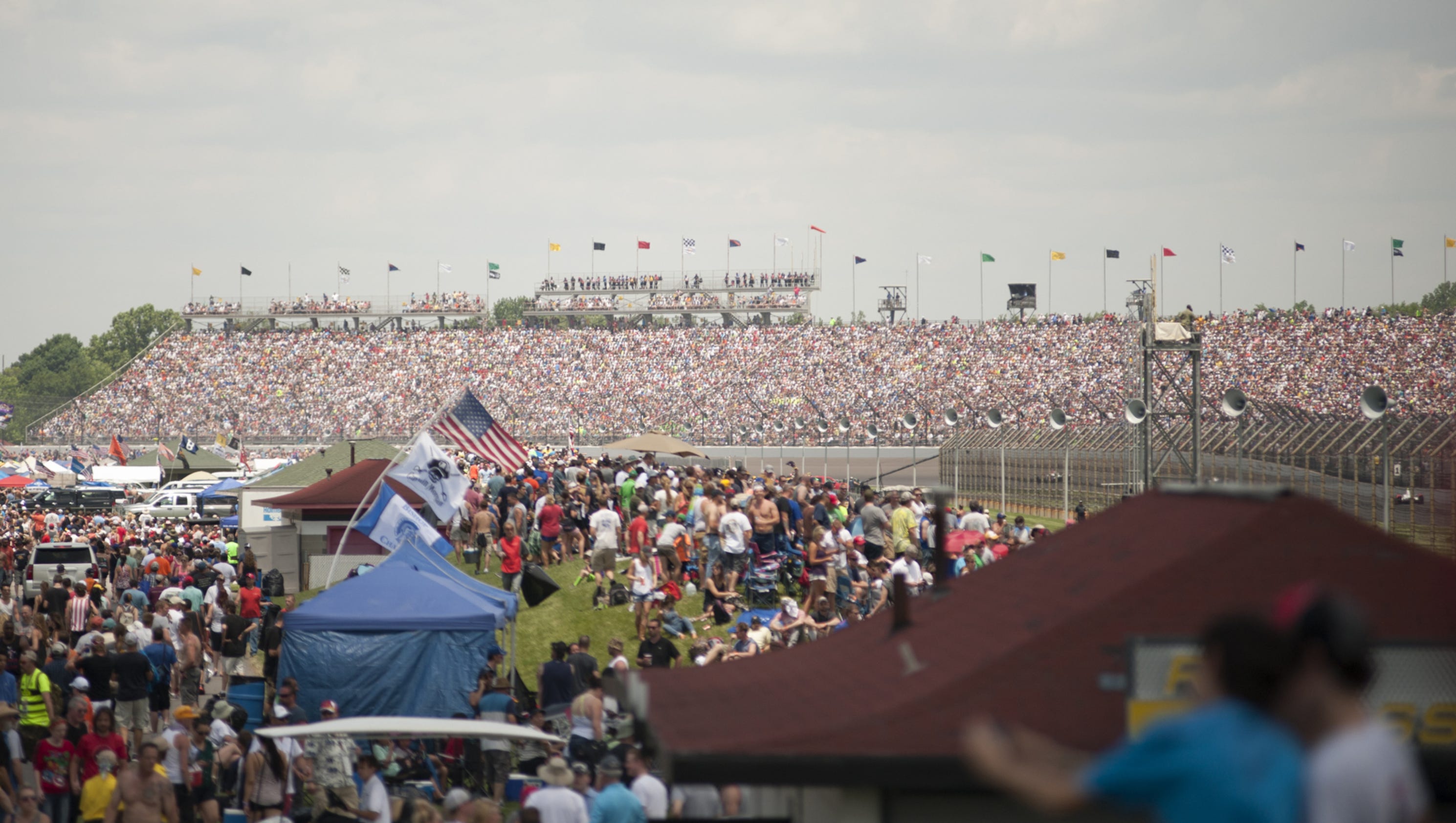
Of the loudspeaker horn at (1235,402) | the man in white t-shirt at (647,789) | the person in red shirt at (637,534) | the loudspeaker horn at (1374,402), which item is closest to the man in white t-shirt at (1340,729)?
the man in white t-shirt at (647,789)

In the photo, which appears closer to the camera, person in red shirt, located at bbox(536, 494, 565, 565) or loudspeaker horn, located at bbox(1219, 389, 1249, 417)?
loudspeaker horn, located at bbox(1219, 389, 1249, 417)

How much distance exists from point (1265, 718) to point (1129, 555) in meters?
2.95

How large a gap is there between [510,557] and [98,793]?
953 centimetres

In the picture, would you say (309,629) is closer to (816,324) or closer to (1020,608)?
(1020,608)

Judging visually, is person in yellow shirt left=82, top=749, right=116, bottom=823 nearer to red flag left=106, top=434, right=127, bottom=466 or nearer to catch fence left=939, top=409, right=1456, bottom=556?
catch fence left=939, top=409, right=1456, bottom=556

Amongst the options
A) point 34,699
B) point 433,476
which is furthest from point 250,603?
point 34,699

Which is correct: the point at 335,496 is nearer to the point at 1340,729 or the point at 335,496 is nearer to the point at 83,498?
the point at 1340,729

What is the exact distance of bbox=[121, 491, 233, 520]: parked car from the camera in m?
41.1

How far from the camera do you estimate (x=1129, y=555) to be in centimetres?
558

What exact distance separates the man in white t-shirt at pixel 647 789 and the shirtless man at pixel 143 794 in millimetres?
3529

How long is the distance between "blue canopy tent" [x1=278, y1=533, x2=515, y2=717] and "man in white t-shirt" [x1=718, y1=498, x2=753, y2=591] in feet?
16.5

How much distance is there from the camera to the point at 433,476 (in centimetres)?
1764

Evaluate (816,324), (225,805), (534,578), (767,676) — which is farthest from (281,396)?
(767,676)

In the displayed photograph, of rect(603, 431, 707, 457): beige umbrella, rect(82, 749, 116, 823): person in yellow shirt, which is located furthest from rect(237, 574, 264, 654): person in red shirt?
rect(603, 431, 707, 457): beige umbrella
